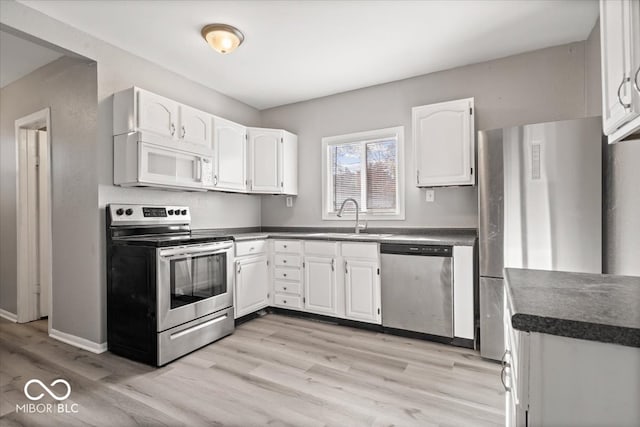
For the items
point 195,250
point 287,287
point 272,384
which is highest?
point 195,250

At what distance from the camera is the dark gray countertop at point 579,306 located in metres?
0.71

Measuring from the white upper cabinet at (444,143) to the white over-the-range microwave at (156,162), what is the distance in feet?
6.99

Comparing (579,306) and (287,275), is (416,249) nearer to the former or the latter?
(287,275)

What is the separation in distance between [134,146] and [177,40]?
957 mm

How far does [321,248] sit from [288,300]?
0.73 m

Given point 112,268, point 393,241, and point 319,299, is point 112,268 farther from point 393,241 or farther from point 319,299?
point 393,241

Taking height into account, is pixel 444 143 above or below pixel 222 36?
below

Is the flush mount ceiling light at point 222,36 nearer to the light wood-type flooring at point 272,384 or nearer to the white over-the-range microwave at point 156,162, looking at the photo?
the white over-the-range microwave at point 156,162

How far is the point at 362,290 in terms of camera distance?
3080 mm

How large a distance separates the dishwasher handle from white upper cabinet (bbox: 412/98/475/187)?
2.16ft

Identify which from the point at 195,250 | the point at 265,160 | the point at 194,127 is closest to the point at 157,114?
the point at 194,127

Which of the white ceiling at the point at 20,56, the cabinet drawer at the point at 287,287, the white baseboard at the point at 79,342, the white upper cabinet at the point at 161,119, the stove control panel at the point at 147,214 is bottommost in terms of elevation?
the white baseboard at the point at 79,342

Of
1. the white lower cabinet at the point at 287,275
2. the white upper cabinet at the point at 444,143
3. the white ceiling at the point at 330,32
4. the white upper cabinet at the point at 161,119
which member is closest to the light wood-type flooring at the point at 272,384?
the white lower cabinet at the point at 287,275

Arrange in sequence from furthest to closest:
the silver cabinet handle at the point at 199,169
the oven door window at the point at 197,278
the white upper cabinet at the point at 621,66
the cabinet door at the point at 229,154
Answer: the cabinet door at the point at 229,154, the silver cabinet handle at the point at 199,169, the oven door window at the point at 197,278, the white upper cabinet at the point at 621,66
